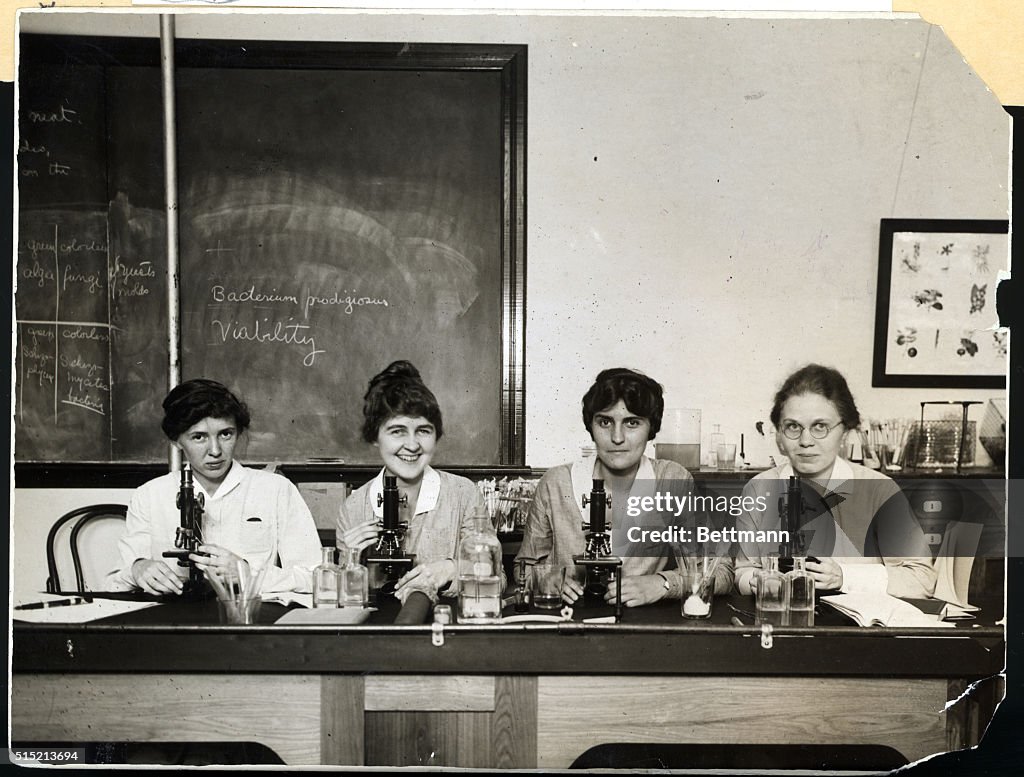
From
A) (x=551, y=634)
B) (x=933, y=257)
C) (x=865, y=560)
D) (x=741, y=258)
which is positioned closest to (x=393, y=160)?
(x=741, y=258)

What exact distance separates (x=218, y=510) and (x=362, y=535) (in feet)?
1.28

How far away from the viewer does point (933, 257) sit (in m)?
2.58

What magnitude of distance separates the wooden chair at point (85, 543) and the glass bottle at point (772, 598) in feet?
5.60

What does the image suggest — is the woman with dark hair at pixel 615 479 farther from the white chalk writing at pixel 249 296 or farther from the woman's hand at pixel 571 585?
the white chalk writing at pixel 249 296

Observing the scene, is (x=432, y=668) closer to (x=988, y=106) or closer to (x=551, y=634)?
(x=551, y=634)

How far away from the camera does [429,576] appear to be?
2547 millimetres

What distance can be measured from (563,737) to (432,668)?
40 centimetres

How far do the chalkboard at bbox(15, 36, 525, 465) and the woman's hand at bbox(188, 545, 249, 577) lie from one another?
0.27m

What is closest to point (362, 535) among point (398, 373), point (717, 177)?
point (398, 373)

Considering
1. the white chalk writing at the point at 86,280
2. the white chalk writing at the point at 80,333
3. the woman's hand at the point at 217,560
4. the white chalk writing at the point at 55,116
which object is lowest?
the woman's hand at the point at 217,560

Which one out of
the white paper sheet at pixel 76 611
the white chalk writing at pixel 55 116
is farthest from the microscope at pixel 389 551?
the white chalk writing at pixel 55 116

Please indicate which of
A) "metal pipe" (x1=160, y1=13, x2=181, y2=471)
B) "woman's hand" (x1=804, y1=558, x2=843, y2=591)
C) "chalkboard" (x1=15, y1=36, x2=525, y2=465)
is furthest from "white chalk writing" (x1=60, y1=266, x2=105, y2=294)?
"woman's hand" (x1=804, y1=558, x2=843, y2=591)

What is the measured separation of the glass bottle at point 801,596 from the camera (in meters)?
2.49

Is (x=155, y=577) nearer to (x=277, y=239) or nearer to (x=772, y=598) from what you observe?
(x=277, y=239)
